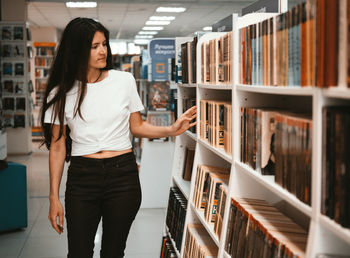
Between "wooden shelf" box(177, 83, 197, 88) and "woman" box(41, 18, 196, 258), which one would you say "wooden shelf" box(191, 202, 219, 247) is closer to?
"woman" box(41, 18, 196, 258)

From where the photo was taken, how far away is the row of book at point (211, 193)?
6.63 feet

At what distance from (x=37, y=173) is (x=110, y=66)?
476 centimetres

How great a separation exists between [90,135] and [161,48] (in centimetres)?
302

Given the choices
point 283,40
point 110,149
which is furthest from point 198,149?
point 283,40

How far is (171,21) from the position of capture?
1331 centimetres

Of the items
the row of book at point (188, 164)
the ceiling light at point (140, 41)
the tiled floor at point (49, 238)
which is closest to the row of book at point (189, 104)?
the row of book at point (188, 164)

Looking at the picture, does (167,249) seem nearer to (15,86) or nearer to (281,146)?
(281,146)

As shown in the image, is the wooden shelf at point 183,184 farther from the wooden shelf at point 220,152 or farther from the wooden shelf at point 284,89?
the wooden shelf at point 284,89

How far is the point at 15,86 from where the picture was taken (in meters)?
7.93

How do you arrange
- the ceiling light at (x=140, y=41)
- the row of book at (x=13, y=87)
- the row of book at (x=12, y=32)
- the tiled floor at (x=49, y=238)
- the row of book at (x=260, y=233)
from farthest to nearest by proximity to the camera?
the ceiling light at (x=140, y=41) < the row of book at (x=13, y=87) < the row of book at (x=12, y=32) < the tiled floor at (x=49, y=238) < the row of book at (x=260, y=233)

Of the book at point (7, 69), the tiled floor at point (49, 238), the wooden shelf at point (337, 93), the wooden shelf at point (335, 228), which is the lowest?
the tiled floor at point (49, 238)

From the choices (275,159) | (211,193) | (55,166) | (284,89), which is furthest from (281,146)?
(55,166)

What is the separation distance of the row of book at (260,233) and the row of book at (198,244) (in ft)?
1.20

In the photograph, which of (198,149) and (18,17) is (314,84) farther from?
(18,17)
